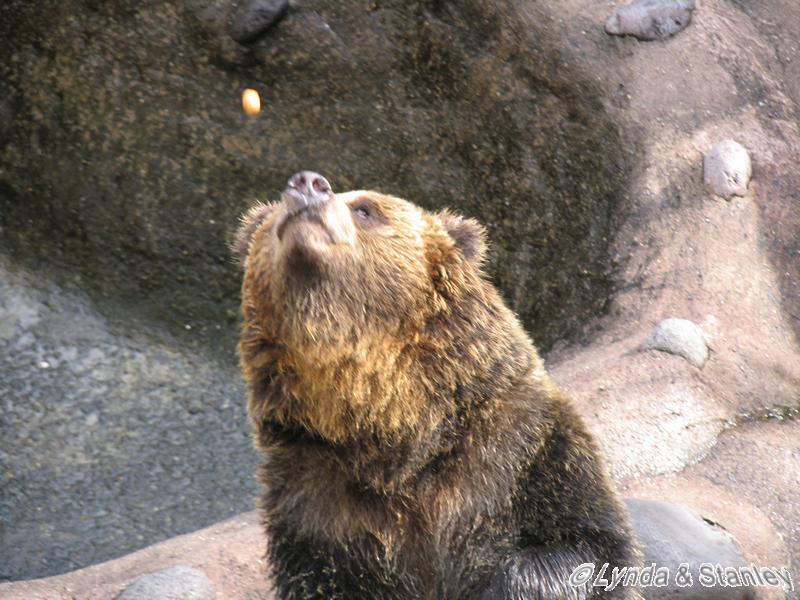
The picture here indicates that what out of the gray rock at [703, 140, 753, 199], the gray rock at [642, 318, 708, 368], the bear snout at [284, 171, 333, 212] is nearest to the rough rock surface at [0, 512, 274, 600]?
the bear snout at [284, 171, 333, 212]

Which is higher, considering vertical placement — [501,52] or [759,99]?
[759,99]

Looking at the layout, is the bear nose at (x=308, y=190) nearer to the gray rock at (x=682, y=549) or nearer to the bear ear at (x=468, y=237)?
the bear ear at (x=468, y=237)

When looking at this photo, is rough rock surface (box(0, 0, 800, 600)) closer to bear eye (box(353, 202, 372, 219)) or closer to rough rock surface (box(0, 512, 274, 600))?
rough rock surface (box(0, 512, 274, 600))

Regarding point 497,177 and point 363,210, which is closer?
point 363,210

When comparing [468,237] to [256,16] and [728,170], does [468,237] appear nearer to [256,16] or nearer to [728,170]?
[728,170]

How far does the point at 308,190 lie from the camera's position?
3.41 meters

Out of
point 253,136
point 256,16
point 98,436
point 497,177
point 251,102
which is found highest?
point 256,16

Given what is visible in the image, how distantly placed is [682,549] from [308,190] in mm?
2114

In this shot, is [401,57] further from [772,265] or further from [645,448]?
[645,448]

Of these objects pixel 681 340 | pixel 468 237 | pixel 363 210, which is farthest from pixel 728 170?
pixel 363 210

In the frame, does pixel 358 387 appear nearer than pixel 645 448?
Yes

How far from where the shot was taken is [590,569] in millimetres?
3510

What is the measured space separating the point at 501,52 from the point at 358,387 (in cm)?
429

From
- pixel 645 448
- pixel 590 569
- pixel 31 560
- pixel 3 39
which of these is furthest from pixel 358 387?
pixel 3 39
